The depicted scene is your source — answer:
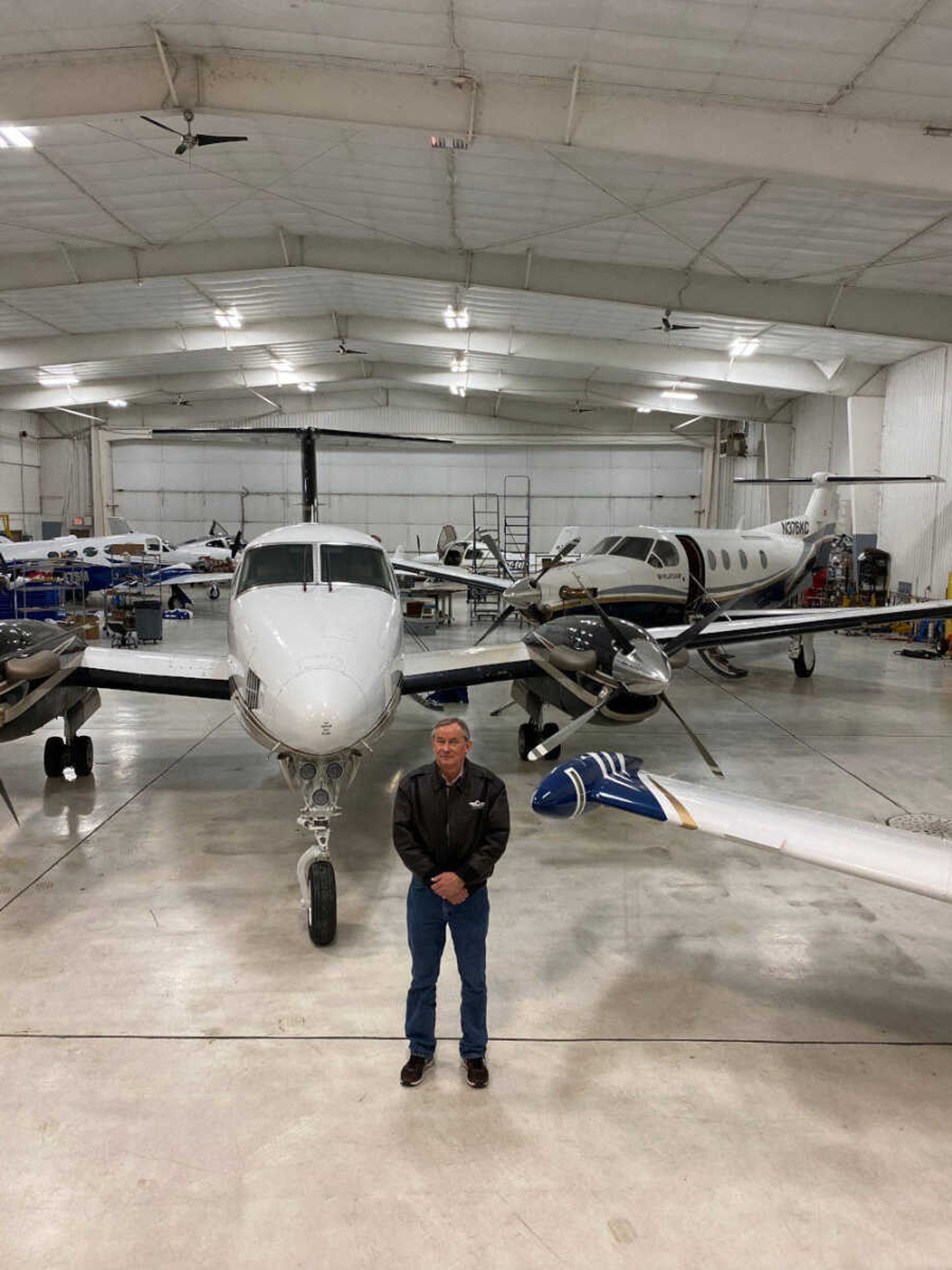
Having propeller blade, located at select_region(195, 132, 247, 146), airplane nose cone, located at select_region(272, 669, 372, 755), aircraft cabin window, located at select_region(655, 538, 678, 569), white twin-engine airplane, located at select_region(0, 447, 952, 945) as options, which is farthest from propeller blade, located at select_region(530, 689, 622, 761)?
propeller blade, located at select_region(195, 132, 247, 146)

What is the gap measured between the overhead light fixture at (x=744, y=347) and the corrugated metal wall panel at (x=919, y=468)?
3676mm

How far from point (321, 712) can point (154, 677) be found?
3.48 metres

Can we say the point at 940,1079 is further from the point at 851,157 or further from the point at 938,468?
the point at 938,468

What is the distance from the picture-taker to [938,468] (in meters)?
19.6

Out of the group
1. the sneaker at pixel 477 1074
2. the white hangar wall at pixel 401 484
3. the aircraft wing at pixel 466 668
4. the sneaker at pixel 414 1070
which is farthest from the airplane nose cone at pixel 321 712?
the white hangar wall at pixel 401 484

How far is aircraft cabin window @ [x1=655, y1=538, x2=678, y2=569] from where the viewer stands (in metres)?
14.1

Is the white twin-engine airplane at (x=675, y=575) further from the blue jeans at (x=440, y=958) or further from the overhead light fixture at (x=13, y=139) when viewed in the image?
the overhead light fixture at (x=13, y=139)

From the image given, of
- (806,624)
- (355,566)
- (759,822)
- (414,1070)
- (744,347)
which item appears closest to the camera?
(414,1070)

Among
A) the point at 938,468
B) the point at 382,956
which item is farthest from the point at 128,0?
the point at 938,468

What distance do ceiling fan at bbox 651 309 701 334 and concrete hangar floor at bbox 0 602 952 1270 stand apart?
12543 millimetres

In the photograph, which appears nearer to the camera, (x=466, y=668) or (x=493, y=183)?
(x=466, y=668)

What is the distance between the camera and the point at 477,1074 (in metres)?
3.95

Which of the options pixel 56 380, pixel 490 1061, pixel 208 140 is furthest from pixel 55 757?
pixel 56 380

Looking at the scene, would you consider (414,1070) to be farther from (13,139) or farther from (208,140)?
(13,139)
